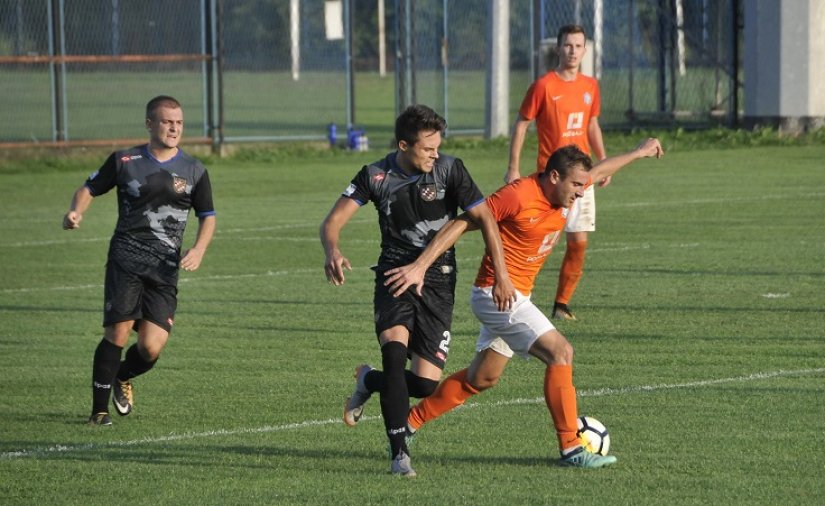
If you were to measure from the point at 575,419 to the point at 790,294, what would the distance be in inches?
238

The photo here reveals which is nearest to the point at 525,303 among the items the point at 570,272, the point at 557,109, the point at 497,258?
the point at 497,258

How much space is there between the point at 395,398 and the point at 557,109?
18.7 feet

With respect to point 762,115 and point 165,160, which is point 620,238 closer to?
point 165,160

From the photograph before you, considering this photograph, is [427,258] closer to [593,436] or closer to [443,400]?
[443,400]

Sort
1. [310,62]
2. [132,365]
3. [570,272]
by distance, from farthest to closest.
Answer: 1. [310,62]
2. [570,272]
3. [132,365]

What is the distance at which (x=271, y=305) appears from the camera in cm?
1340

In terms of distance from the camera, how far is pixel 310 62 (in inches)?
1500

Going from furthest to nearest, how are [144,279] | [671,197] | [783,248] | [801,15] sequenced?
[801,15] < [671,197] < [783,248] < [144,279]

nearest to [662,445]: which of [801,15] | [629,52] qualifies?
[801,15]

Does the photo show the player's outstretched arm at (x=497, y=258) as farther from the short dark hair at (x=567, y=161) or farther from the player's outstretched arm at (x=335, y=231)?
the player's outstretched arm at (x=335, y=231)

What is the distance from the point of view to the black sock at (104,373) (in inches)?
351

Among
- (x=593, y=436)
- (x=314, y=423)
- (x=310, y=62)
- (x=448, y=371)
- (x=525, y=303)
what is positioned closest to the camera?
(x=593, y=436)

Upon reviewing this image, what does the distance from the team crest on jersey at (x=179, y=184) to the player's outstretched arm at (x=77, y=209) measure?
49cm

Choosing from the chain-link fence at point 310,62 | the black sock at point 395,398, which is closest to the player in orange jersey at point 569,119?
the black sock at point 395,398
